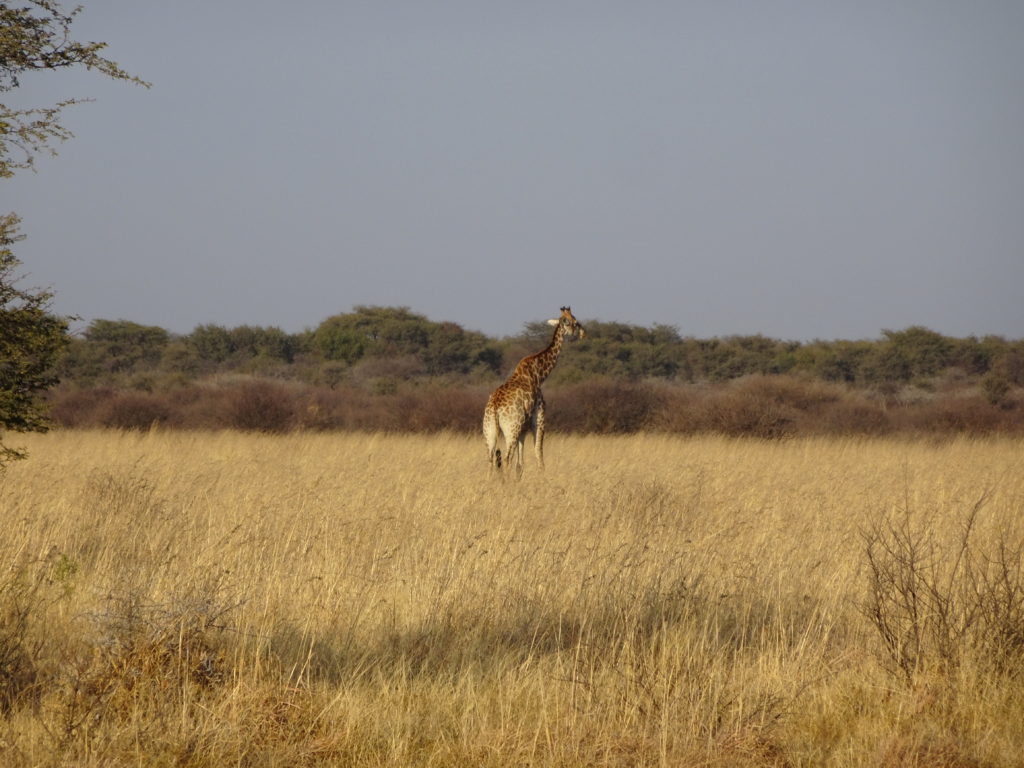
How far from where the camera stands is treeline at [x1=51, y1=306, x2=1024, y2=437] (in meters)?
22.6

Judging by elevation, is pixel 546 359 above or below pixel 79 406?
above

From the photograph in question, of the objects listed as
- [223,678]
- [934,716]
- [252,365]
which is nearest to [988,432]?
[934,716]

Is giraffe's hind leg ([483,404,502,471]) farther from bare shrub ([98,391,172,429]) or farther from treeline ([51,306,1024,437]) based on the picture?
bare shrub ([98,391,172,429])

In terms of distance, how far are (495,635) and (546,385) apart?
24.4 m

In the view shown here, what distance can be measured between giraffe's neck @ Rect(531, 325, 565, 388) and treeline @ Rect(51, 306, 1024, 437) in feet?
25.9

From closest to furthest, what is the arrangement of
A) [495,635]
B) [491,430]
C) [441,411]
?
[495,635] → [491,430] → [441,411]

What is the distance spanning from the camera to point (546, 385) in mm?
29688

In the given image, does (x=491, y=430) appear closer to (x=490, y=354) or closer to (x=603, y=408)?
(x=603, y=408)

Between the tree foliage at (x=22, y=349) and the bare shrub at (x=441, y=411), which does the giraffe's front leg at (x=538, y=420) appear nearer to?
the tree foliage at (x=22, y=349)

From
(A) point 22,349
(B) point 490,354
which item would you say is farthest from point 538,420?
(B) point 490,354

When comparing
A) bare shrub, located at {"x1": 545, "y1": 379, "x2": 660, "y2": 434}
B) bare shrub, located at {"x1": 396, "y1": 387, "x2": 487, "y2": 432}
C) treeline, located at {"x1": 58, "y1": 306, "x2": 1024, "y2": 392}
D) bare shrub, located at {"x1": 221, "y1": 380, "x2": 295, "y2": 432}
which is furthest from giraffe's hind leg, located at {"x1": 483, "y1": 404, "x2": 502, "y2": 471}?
treeline, located at {"x1": 58, "y1": 306, "x2": 1024, "y2": 392}

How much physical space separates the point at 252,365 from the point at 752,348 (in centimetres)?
2192

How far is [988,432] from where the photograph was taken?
20.7 m

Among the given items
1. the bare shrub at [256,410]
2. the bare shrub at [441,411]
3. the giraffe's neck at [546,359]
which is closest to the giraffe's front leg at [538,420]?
the giraffe's neck at [546,359]
